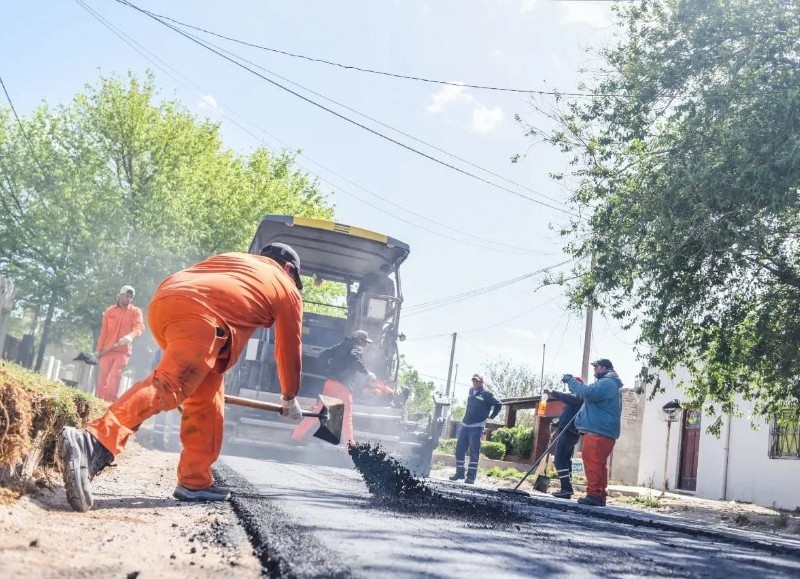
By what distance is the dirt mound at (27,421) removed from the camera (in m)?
3.74

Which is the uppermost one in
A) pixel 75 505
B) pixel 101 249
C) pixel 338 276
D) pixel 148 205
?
Result: pixel 148 205

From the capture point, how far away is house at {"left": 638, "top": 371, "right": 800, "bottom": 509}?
15961 mm

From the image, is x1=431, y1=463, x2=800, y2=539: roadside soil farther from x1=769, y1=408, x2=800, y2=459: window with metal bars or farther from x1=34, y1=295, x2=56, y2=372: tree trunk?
x1=34, y1=295, x2=56, y2=372: tree trunk

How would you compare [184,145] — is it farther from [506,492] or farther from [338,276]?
[506,492]

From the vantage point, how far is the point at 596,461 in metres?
9.43

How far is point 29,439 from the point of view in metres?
4.12

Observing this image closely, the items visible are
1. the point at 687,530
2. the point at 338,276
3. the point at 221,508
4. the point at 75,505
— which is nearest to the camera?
the point at 75,505

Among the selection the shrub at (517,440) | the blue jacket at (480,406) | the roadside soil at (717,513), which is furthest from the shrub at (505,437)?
the blue jacket at (480,406)

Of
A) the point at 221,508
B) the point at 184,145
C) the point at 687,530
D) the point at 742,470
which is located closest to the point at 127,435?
the point at 221,508

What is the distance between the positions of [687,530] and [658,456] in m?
16.5

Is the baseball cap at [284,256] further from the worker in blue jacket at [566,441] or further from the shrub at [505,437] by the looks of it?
the shrub at [505,437]

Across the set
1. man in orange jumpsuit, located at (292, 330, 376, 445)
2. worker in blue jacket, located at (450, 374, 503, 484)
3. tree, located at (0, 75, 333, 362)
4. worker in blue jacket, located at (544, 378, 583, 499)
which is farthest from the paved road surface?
tree, located at (0, 75, 333, 362)

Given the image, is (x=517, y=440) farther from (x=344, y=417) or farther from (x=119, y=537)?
(x=119, y=537)

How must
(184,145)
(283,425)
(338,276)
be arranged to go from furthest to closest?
(184,145) → (338,276) → (283,425)
